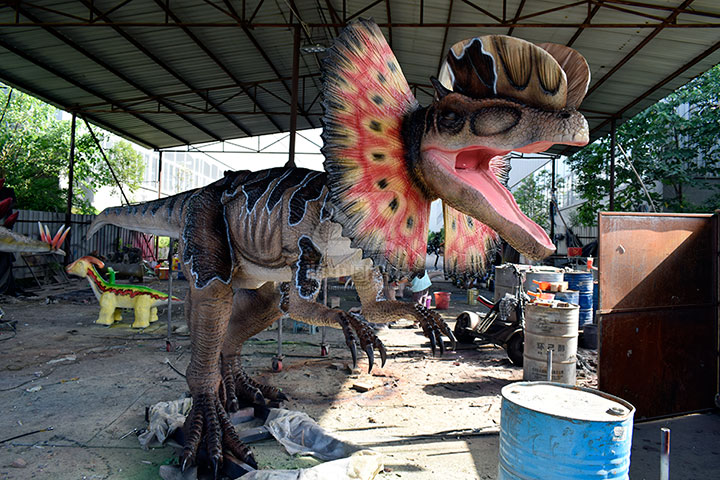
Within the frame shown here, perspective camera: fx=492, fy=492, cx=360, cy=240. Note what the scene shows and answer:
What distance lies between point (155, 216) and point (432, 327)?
2.56 metres

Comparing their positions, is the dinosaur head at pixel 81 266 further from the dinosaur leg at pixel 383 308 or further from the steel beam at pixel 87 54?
the dinosaur leg at pixel 383 308

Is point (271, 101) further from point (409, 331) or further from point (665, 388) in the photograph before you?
point (665, 388)

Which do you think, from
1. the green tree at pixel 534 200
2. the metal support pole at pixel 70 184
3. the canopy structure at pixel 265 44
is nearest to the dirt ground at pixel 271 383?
the canopy structure at pixel 265 44


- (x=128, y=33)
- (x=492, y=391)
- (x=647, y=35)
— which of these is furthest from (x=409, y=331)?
(x=128, y=33)

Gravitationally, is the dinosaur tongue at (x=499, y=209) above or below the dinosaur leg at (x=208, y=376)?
above

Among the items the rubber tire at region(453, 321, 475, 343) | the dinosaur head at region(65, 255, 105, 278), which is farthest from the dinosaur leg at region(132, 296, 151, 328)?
the rubber tire at region(453, 321, 475, 343)

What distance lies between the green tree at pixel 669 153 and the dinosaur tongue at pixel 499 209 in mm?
12449

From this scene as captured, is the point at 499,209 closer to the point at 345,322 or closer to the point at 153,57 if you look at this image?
the point at 345,322

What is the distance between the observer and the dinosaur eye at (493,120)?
2.07 m

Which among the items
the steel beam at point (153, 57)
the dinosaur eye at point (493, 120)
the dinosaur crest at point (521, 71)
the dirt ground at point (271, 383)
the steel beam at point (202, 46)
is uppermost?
the steel beam at point (202, 46)

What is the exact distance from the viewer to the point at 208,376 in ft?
10.9

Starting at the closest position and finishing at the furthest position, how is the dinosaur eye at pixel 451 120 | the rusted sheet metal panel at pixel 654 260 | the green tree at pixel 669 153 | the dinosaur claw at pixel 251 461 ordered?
1. the dinosaur eye at pixel 451 120
2. the dinosaur claw at pixel 251 461
3. the rusted sheet metal panel at pixel 654 260
4. the green tree at pixel 669 153

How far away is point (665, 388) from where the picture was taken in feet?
14.6

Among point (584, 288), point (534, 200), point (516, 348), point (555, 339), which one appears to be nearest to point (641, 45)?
point (584, 288)
